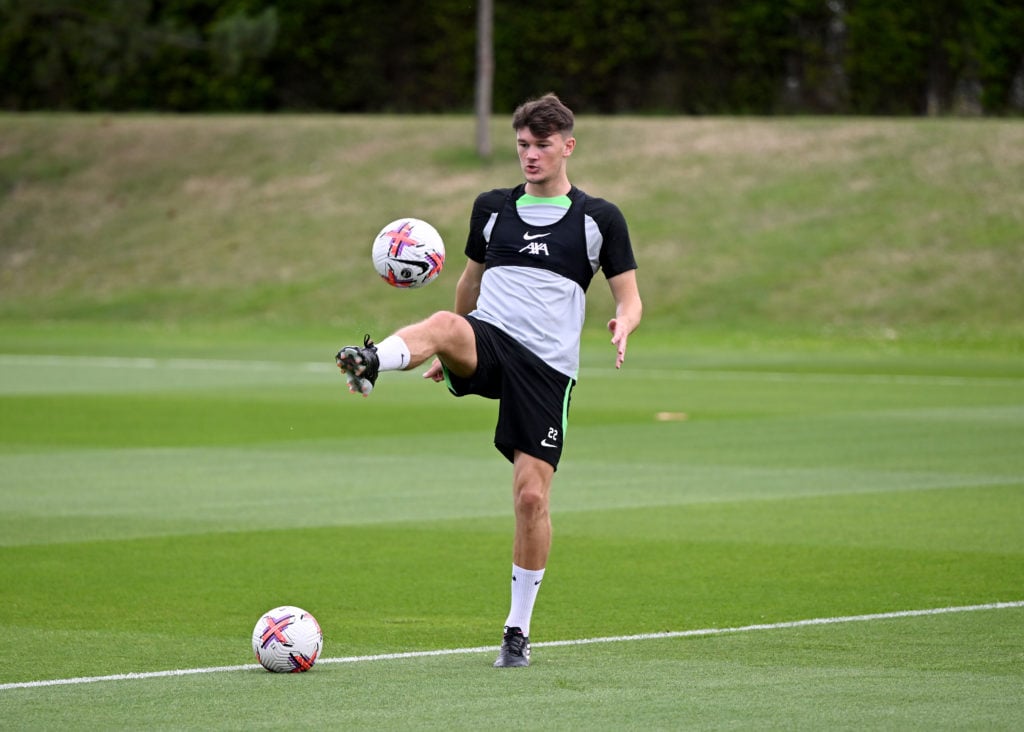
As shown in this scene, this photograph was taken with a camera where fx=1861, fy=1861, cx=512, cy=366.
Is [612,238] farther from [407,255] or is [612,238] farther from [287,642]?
[287,642]

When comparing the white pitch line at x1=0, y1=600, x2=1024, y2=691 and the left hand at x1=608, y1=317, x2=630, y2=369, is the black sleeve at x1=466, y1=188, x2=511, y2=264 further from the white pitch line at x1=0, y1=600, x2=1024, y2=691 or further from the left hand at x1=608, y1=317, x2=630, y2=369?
the white pitch line at x1=0, y1=600, x2=1024, y2=691

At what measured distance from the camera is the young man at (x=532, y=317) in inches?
341

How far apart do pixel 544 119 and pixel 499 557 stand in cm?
447

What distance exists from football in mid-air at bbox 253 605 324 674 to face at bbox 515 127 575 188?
7.67ft

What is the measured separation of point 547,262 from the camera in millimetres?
8883

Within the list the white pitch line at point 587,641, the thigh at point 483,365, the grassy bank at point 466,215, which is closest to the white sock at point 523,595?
the white pitch line at point 587,641

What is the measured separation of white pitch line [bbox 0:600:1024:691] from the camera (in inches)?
327

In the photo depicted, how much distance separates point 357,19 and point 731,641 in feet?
213

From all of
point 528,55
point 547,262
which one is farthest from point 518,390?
point 528,55

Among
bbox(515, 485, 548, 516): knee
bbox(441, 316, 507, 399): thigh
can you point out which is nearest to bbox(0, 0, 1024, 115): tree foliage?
bbox(441, 316, 507, 399): thigh

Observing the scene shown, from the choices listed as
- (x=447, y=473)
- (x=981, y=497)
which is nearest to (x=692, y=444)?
(x=447, y=473)

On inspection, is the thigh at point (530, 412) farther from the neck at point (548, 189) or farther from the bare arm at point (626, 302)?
the neck at point (548, 189)

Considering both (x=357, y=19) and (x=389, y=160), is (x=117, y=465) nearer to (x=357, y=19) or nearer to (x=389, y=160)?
(x=389, y=160)

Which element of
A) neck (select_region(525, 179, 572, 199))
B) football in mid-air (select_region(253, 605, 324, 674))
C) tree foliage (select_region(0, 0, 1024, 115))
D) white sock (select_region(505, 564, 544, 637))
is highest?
neck (select_region(525, 179, 572, 199))
